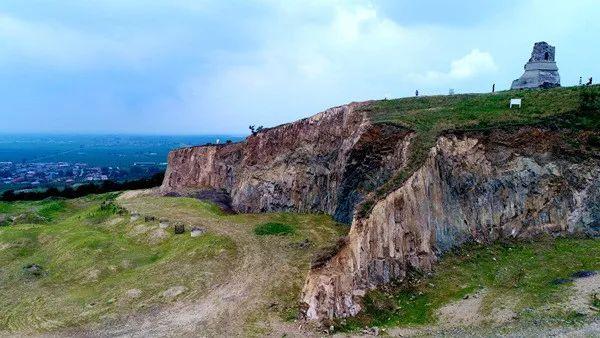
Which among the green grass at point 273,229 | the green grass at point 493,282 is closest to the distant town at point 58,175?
the green grass at point 273,229

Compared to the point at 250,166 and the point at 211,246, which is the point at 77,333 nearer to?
the point at 211,246

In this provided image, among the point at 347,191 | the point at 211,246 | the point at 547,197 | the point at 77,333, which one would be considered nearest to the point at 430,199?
the point at 547,197

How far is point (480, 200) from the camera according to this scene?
30.0m

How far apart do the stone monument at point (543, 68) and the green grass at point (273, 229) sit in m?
26.1

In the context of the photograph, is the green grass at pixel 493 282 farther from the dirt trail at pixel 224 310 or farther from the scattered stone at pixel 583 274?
the dirt trail at pixel 224 310

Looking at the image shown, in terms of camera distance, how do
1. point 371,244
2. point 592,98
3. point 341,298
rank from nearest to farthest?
point 341,298
point 371,244
point 592,98

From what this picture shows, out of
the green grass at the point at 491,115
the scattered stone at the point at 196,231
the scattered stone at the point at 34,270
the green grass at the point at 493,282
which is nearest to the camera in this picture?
the green grass at the point at 493,282

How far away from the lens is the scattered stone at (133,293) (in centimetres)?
2492

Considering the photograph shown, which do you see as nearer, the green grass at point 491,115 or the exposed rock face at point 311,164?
the green grass at point 491,115

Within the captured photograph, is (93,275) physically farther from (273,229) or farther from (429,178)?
(429,178)

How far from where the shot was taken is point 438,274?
82.3 feet

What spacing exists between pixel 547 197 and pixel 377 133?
1164 cm

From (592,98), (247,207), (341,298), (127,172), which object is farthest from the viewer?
(127,172)

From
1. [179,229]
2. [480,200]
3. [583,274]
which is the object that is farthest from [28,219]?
[583,274]
